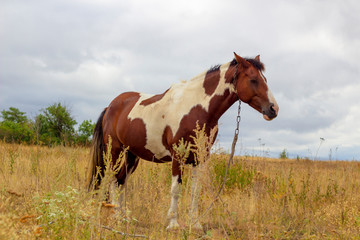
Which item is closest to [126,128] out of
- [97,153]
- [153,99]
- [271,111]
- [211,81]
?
[153,99]

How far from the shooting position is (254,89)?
15.3ft

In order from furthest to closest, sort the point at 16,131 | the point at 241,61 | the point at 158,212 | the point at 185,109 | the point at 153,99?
1. the point at 16,131
2. the point at 153,99
3. the point at 185,109
4. the point at 241,61
5. the point at 158,212

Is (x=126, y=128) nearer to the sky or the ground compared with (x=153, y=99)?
nearer to the ground

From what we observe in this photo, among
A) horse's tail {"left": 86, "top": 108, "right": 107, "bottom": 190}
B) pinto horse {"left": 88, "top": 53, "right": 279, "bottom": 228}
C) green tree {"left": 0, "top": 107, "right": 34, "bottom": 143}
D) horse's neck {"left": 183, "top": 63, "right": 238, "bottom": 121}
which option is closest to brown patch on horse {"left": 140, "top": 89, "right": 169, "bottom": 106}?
pinto horse {"left": 88, "top": 53, "right": 279, "bottom": 228}

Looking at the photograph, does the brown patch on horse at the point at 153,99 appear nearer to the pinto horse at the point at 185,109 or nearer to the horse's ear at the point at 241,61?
the pinto horse at the point at 185,109

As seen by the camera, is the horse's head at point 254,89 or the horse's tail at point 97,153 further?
the horse's tail at point 97,153

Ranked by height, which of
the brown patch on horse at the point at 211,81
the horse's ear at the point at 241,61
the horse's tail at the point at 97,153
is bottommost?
the horse's tail at the point at 97,153

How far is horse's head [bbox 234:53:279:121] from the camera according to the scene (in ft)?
15.3

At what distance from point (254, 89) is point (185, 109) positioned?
103 centimetres

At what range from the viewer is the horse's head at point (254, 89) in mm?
4648

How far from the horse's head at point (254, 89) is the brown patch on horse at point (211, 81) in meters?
0.33

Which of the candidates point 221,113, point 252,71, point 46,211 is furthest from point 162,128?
point 46,211

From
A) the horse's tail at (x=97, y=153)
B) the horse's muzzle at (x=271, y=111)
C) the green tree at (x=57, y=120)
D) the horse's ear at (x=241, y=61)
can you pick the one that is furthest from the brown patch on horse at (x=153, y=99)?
the green tree at (x=57, y=120)

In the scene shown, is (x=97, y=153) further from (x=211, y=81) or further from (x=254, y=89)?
(x=254, y=89)
